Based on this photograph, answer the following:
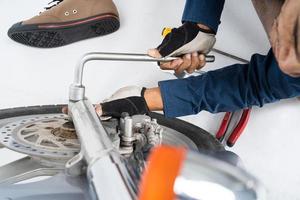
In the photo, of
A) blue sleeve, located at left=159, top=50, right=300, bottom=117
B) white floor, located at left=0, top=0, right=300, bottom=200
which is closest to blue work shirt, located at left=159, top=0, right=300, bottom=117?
blue sleeve, located at left=159, top=50, right=300, bottom=117

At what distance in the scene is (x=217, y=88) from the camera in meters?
0.94

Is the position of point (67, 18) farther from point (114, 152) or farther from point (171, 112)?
point (114, 152)

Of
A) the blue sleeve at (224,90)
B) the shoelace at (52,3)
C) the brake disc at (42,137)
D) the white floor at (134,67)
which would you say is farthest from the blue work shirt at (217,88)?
the shoelace at (52,3)

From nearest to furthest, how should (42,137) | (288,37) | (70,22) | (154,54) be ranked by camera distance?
(288,37), (42,137), (154,54), (70,22)

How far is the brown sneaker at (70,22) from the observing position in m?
1.23

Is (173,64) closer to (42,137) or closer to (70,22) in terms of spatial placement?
(42,137)

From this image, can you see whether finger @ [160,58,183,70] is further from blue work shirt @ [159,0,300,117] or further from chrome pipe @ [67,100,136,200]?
chrome pipe @ [67,100,136,200]

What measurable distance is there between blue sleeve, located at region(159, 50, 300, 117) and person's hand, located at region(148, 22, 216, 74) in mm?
38

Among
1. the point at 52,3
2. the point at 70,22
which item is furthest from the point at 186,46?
the point at 52,3

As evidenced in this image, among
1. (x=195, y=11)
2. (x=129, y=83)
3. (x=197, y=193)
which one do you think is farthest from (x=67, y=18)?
(x=197, y=193)

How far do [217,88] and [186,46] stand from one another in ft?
0.40

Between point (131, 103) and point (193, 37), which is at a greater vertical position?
point (193, 37)

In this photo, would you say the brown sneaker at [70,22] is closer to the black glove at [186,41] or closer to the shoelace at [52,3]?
the shoelace at [52,3]

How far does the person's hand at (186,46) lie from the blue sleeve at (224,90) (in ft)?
0.12
